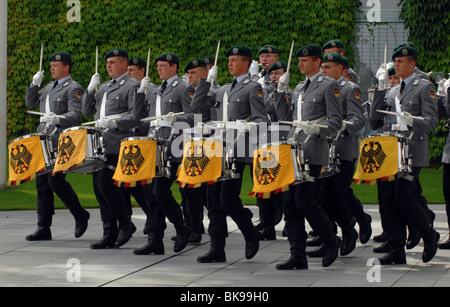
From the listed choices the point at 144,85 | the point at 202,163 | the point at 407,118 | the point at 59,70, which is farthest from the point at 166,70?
the point at 407,118

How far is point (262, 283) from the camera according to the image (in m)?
7.61

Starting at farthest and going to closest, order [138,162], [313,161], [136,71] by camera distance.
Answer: [136,71]
[138,162]
[313,161]

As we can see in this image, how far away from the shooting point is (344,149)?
9.59 m

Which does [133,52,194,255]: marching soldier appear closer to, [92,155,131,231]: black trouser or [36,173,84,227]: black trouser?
[92,155,131,231]: black trouser

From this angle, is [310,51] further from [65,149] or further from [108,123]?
[65,149]

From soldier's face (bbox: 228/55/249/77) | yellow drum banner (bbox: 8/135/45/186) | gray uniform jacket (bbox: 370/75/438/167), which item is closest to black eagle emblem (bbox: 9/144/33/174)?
yellow drum banner (bbox: 8/135/45/186)

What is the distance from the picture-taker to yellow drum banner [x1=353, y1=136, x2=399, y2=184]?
27.6ft

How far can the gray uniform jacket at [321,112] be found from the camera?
8.26 metres

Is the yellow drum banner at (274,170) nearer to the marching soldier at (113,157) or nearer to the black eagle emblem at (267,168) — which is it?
the black eagle emblem at (267,168)

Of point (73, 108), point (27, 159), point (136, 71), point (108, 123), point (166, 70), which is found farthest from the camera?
point (136, 71)

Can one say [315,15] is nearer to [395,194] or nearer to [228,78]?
[228,78]

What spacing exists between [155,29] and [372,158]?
41.4 feet

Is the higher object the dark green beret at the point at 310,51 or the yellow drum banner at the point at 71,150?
the dark green beret at the point at 310,51

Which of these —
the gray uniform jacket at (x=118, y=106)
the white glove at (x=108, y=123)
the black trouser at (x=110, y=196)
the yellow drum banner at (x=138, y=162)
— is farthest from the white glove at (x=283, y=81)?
the black trouser at (x=110, y=196)
